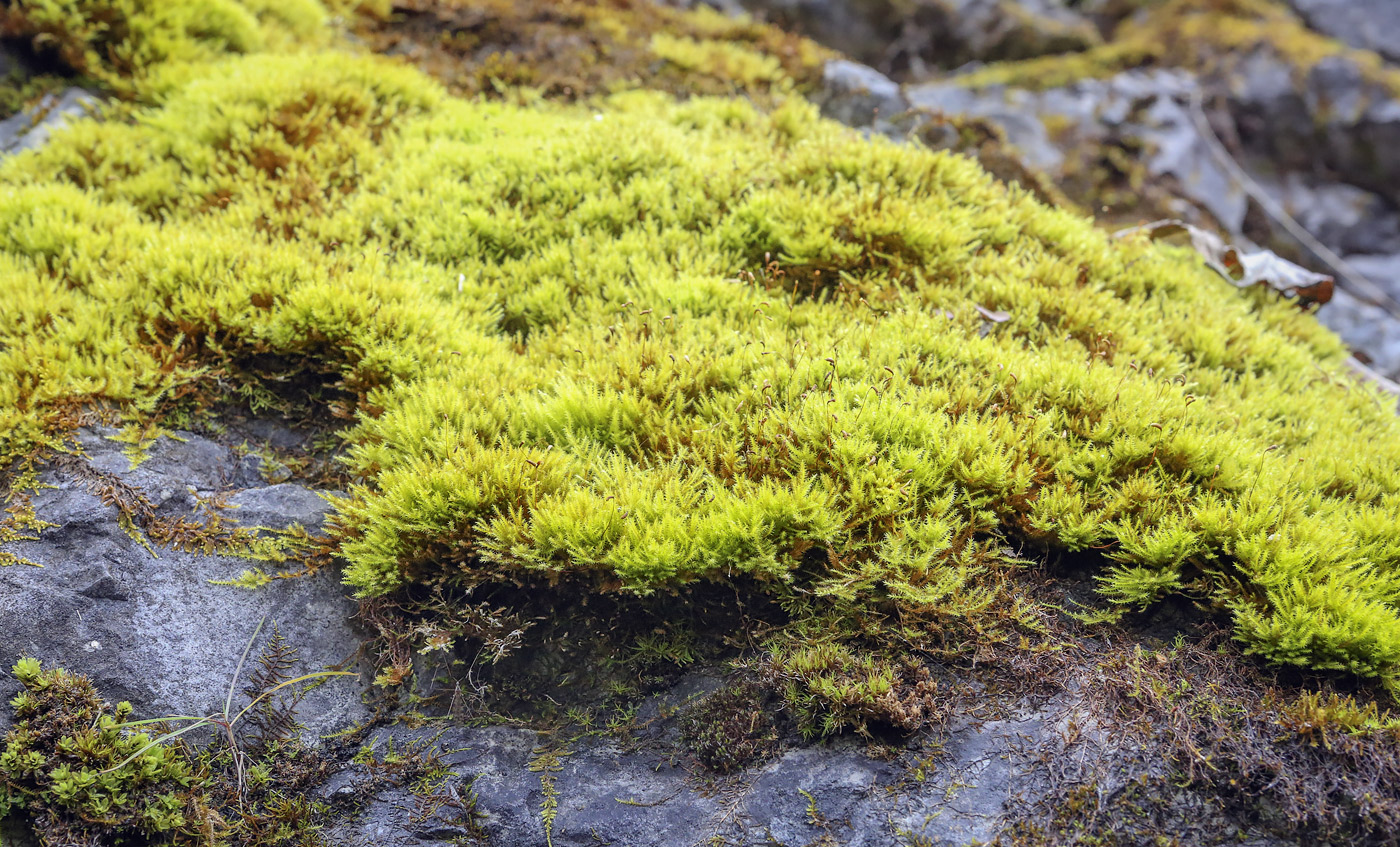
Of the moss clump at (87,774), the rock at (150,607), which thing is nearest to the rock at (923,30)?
the rock at (150,607)

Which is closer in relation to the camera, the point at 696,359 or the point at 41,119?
the point at 696,359

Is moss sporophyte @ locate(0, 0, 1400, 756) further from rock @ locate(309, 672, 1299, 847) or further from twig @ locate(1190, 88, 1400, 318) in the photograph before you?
twig @ locate(1190, 88, 1400, 318)

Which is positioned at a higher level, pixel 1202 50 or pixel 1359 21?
pixel 1359 21

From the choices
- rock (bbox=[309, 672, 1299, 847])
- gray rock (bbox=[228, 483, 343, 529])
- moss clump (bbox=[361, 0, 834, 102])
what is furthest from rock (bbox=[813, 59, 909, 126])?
rock (bbox=[309, 672, 1299, 847])

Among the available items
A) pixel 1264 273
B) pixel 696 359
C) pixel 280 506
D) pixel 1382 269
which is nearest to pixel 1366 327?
pixel 1382 269

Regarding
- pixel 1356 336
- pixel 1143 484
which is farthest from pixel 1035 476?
pixel 1356 336

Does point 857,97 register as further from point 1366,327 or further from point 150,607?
point 150,607

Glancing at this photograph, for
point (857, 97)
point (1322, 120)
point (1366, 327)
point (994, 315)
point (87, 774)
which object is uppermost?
point (857, 97)

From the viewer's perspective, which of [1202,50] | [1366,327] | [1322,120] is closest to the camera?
[1366,327]
